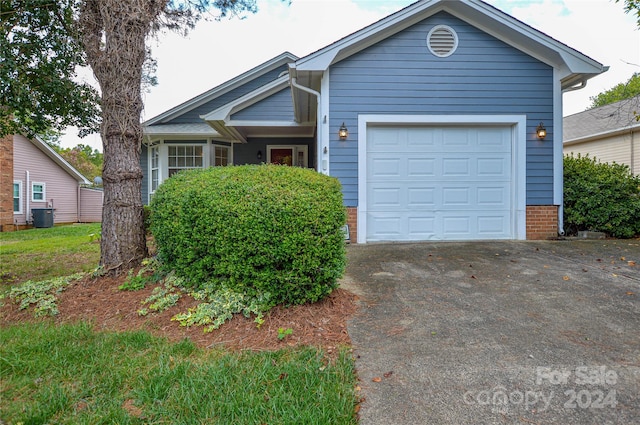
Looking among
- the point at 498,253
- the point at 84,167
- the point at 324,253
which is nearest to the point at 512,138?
the point at 498,253

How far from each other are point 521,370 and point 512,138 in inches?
233

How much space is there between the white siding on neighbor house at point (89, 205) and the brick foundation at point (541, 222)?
76.3 feet

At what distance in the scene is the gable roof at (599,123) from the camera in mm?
13038

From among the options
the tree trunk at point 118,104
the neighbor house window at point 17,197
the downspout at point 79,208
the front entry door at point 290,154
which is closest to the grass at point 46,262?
the tree trunk at point 118,104

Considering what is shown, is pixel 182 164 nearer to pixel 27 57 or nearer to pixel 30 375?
pixel 27 57

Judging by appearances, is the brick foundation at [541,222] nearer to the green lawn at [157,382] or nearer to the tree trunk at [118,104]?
the green lawn at [157,382]

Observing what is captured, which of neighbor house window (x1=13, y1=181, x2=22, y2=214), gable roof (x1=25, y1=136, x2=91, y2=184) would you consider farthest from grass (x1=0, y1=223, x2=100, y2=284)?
gable roof (x1=25, y1=136, x2=91, y2=184)

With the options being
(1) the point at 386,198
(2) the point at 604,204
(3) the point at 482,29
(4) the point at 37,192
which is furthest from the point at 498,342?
(4) the point at 37,192

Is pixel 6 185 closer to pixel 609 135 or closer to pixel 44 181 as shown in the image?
pixel 44 181

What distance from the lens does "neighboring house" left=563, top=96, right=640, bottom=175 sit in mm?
13078

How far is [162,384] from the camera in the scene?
2.09m

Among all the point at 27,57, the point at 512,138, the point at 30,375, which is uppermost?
the point at 27,57

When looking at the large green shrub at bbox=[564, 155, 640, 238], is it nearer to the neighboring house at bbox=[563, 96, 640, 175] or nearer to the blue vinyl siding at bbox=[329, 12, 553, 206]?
the blue vinyl siding at bbox=[329, 12, 553, 206]

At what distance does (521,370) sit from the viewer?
2199 mm
